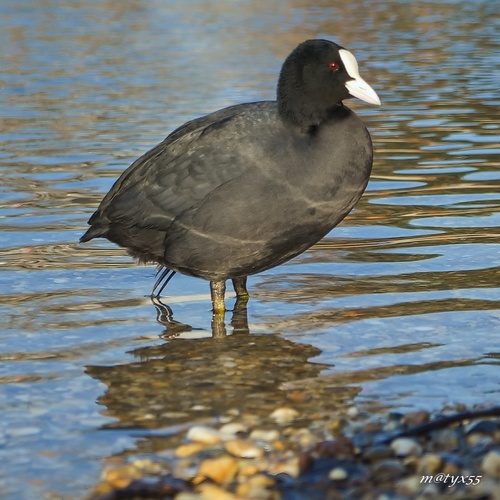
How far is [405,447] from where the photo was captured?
13.2ft

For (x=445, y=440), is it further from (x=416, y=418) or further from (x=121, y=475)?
(x=121, y=475)

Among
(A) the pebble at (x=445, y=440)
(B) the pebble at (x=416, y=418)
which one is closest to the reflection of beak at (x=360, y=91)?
(B) the pebble at (x=416, y=418)

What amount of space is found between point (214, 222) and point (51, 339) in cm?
103

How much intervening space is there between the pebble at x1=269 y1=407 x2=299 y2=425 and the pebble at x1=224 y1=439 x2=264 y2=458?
1.21ft

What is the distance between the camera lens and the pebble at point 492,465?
12.3 feet

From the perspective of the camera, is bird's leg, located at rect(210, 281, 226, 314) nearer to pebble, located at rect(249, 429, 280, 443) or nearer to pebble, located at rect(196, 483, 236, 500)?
pebble, located at rect(249, 429, 280, 443)

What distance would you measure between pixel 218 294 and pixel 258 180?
0.84 meters

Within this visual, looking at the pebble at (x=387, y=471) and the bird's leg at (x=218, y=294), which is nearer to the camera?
the pebble at (x=387, y=471)

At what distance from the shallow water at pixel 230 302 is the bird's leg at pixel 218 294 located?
0.31ft

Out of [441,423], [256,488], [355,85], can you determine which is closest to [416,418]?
[441,423]

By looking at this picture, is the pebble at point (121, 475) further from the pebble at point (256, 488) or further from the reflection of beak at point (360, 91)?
the reflection of beak at point (360, 91)

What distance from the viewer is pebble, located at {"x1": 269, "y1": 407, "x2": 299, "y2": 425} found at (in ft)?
15.3

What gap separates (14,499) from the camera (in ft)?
13.1

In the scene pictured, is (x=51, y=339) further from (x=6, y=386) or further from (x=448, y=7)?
(x=448, y=7)
